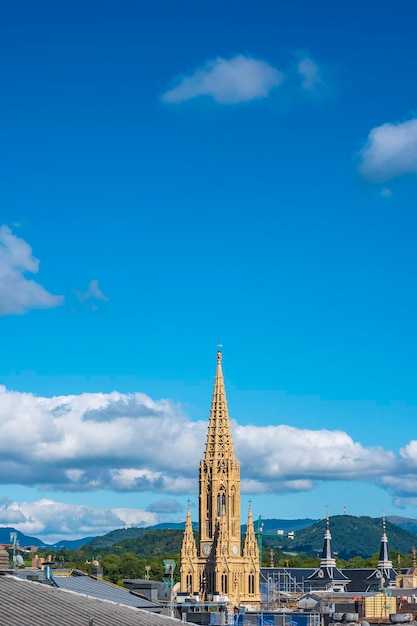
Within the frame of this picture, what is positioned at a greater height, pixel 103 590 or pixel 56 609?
pixel 103 590

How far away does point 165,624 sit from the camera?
5959 centimetres

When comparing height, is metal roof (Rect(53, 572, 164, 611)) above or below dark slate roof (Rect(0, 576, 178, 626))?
above

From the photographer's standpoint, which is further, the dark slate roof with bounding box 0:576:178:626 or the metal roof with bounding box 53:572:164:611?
the metal roof with bounding box 53:572:164:611

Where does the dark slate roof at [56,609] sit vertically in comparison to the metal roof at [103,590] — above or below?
below

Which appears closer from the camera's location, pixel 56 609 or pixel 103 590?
pixel 56 609

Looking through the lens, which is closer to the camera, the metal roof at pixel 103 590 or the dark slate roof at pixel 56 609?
the dark slate roof at pixel 56 609

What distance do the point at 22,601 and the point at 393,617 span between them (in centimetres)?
5775

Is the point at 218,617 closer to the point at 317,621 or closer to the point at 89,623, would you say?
the point at 317,621

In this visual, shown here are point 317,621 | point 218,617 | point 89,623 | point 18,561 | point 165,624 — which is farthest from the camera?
point 317,621

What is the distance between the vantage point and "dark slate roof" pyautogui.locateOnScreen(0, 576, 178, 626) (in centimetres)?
5384

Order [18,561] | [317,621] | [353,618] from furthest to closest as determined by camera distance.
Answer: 1. [317,621]
2. [353,618]
3. [18,561]

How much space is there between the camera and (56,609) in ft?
184

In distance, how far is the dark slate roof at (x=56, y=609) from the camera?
5384 cm

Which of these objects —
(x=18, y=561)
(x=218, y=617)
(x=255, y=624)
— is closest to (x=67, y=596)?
(x=18, y=561)
